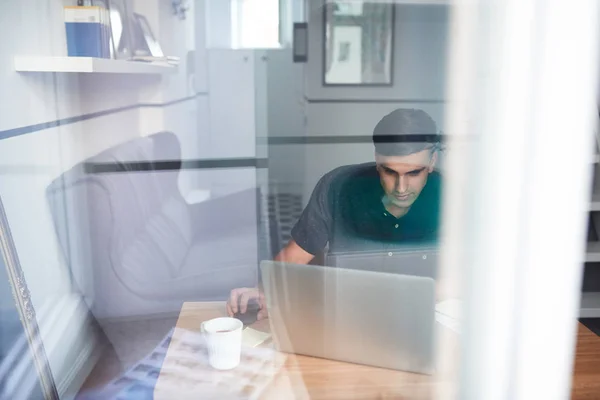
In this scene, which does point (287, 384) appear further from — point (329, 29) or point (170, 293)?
point (329, 29)

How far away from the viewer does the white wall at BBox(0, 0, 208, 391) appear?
3.93 ft

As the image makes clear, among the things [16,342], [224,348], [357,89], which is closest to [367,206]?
[224,348]

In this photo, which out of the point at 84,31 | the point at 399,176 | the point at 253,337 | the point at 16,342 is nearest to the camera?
the point at 253,337

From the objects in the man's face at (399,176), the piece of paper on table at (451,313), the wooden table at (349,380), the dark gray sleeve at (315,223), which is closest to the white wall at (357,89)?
the dark gray sleeve at (315,223)

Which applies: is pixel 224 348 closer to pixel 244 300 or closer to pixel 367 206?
pixel 244 300

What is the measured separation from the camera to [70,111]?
1669mm

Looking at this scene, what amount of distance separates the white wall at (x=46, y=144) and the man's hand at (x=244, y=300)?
457 mm

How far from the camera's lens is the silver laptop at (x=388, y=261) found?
28.5 inches

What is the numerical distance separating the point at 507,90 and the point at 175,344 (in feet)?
2.50

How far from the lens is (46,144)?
1.46 m

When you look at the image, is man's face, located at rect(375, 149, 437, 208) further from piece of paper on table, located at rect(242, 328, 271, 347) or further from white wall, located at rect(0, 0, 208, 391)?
white wall, located at rect(0, 0, 208, 391)

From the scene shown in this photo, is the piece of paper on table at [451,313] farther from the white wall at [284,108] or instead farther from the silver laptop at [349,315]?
the white wall at [284,108]

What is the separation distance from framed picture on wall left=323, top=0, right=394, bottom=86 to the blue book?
179 cm

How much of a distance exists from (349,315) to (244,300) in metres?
0.29
